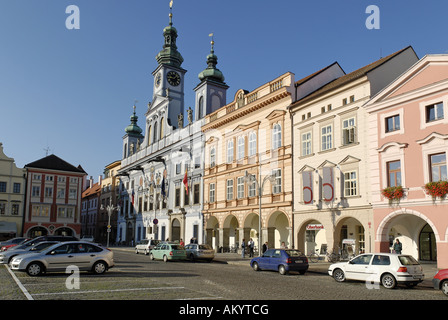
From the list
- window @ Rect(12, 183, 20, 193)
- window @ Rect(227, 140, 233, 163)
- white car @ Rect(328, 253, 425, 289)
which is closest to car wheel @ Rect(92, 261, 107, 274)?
white car @ Rect(328, 253, 425, 289)

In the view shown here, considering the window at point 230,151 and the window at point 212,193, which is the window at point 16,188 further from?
the window at point 230,151

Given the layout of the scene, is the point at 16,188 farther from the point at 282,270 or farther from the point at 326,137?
the point at 282,270

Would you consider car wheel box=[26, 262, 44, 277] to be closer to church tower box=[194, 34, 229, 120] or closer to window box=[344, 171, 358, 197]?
window box=[344, 171, 358, 197]

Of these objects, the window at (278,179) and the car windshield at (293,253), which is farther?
the window at (278,179)

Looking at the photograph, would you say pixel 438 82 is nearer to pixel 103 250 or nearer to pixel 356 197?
pixel 356 197

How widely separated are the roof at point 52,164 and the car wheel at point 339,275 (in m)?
61.9

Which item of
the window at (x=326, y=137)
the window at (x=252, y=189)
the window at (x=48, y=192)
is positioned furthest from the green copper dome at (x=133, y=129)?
the window at (x=326, y=137)

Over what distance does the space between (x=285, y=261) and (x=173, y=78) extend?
1712 inches

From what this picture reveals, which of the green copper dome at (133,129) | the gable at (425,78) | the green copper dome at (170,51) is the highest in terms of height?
the green copper dome at (170,51)

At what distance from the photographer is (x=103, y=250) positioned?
19891 mm

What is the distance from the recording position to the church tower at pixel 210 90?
166 ft

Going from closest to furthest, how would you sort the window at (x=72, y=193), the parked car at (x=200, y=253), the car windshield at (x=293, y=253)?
1. the car windshield at (x=293, y=253)
2. the parked car at (x=200, y=253)
3. the window at (x=72, y=193)

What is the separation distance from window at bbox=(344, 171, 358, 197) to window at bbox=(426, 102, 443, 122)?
594 centimetres
